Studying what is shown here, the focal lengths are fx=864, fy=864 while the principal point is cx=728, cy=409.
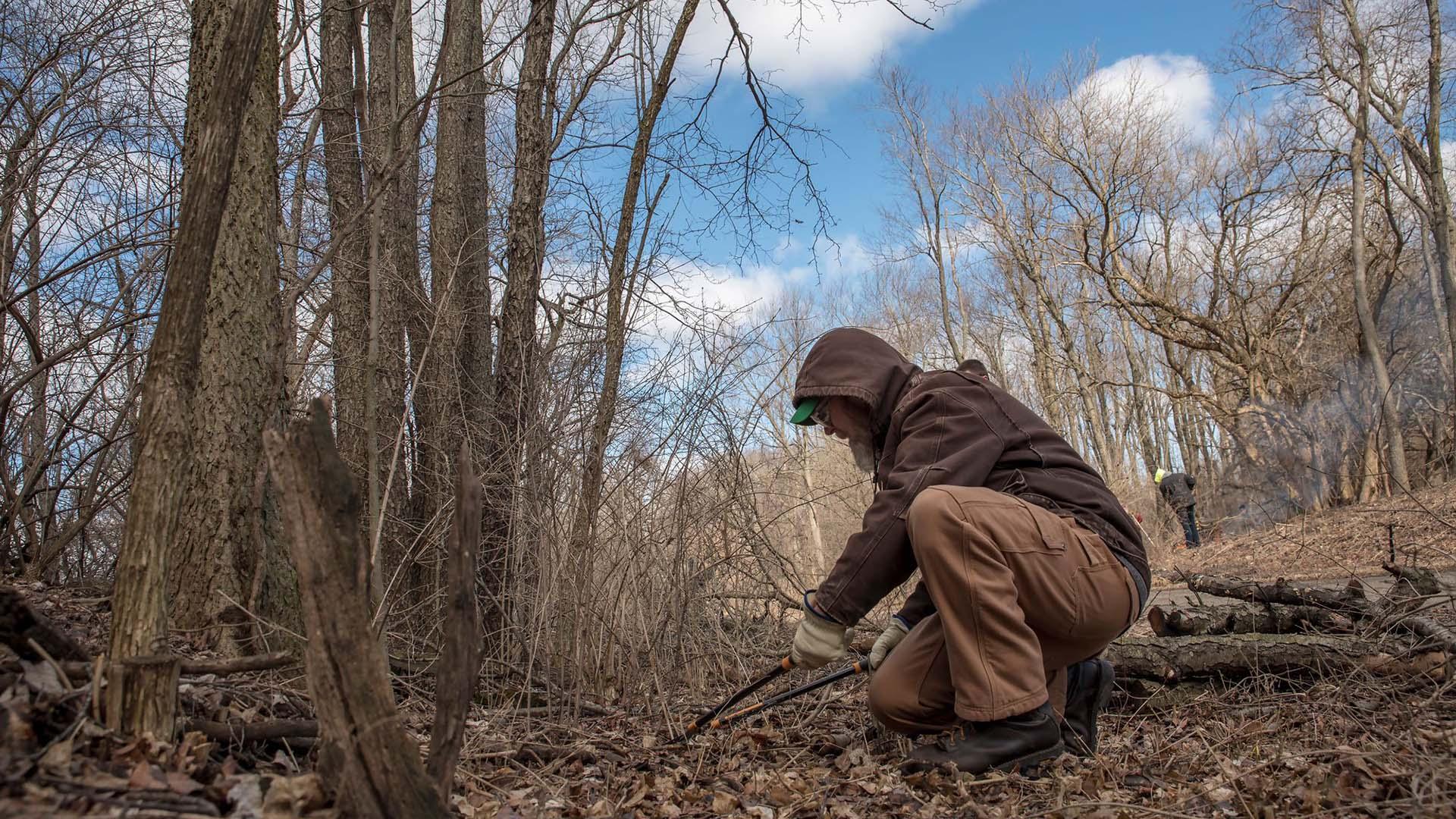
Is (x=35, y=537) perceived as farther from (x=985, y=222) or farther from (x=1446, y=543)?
(x=985, y=222)

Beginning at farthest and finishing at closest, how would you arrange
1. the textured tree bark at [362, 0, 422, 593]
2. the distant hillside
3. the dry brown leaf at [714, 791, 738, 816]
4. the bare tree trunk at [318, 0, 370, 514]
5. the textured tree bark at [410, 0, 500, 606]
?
the distant hillside < the bare tree trunk at [318, 0, 370, 514] < the textured tree bark at [410, 0, 500, 606] < the textured tree bark at [362, 0, 422, 593] < the dry brown leaf at [714, 791, 738, 816]

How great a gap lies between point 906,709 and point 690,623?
161 cm

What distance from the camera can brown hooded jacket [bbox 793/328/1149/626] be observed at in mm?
2889

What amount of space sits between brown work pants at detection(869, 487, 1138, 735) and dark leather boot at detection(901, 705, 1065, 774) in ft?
0.26

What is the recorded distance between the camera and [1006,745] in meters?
2.68

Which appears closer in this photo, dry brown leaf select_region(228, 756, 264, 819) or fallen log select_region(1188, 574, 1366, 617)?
dry brown leaf select_region(228, 756, 264, 819)

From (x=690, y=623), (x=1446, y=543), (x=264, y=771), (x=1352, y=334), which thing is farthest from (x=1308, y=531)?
(x=264, y=771)

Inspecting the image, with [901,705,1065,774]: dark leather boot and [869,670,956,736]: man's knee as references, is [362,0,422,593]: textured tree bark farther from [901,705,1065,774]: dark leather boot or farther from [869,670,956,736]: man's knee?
[901,705,1065,774]: dark leather boot

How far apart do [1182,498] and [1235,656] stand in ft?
52.0

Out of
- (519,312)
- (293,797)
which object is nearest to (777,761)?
(293,797)

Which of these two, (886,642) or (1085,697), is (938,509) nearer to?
(886,642)

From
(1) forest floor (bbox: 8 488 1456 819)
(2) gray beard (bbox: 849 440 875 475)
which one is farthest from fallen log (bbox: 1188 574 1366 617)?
(2) gray beard (bbox: 849 440 875 475)

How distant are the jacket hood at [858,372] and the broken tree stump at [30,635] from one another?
229 cm

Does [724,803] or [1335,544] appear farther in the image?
[1335,544]
